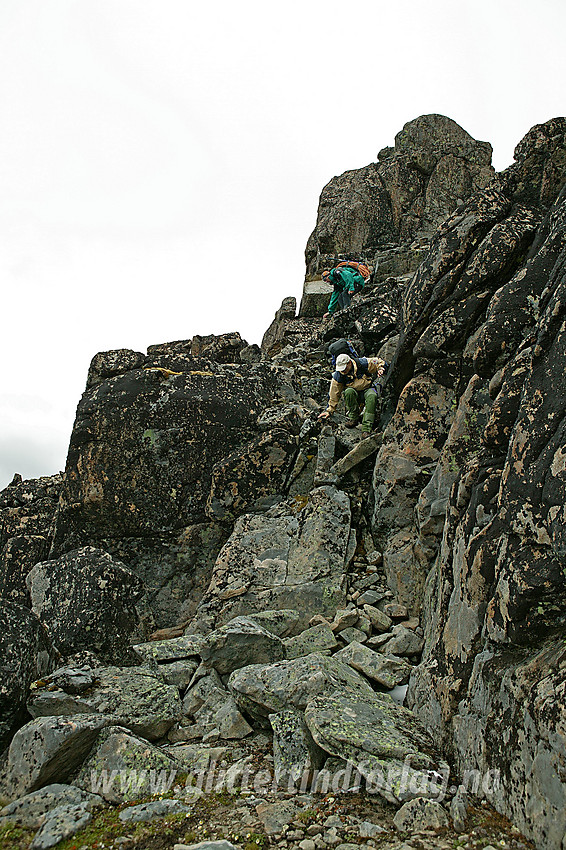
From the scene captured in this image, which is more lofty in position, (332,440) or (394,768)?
(332,440)

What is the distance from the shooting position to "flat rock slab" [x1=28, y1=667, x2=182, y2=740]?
8.52 m

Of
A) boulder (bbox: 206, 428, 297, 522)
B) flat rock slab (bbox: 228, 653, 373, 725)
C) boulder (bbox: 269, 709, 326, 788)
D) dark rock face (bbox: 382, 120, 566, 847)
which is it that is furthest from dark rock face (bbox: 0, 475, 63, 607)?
dark rock face (bbox: 382, 120, 566, 847)

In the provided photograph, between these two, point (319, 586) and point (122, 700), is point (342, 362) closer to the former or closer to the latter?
point (319, 586)

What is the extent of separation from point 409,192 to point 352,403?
1125 inches

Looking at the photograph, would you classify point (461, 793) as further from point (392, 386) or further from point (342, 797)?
point (392, 386)

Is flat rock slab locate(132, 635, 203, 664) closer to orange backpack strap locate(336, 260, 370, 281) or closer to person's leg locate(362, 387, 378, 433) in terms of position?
person's leg locate(362, 387, 378, 433)

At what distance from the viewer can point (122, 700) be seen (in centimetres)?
912

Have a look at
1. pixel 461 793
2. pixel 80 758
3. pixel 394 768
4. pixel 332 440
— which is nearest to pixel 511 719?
pixel 461 793

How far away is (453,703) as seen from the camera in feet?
26.2

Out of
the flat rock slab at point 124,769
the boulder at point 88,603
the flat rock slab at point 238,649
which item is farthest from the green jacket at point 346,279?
the flat rock slab at point 124,769

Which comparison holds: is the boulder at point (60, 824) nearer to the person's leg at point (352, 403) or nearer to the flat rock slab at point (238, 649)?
the flat rock slab at point (238, 649)

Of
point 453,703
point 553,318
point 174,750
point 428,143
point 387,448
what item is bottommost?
point 174,750

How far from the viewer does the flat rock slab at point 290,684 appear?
28.0ft

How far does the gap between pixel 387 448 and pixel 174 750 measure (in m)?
8.71
